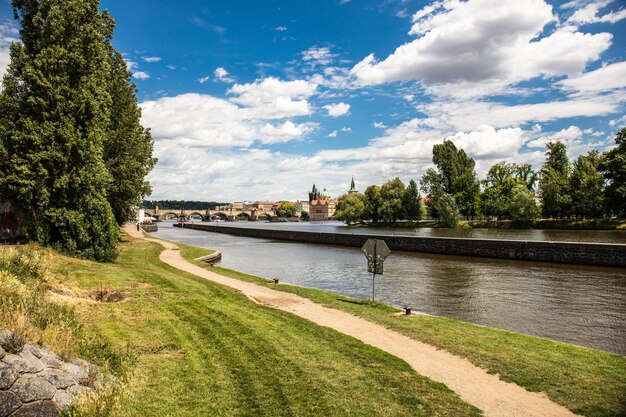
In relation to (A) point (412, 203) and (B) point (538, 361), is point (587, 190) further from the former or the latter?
(B) point (538, 361)

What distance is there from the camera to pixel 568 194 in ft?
260

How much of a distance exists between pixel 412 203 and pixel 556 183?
3082 centimetres

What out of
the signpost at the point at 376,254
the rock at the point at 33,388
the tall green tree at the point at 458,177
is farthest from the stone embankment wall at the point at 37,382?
the tall green tree at the point at 458,177

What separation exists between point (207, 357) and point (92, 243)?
16.3m

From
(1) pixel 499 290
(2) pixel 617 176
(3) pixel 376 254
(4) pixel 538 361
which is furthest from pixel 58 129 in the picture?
(2) pixel 617 176

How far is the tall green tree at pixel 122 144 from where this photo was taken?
33219mm

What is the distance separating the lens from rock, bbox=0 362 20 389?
5008mm

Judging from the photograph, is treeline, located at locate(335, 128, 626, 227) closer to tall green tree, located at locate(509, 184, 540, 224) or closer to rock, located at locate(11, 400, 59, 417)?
tall green tree, located at locate(509, 184, 540, 224)

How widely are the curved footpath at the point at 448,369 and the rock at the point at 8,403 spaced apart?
6646 millimetres

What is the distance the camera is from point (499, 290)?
23.0m

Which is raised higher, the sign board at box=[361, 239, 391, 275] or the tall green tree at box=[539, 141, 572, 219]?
the tall green tree at box=[539, 141, 572, 219]

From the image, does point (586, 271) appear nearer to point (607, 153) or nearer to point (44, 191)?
point (44, 191)

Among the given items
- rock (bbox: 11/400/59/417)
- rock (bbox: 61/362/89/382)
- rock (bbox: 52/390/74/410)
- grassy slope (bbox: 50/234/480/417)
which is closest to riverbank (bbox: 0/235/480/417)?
grassy slope (bbox: 50/234/480/417)

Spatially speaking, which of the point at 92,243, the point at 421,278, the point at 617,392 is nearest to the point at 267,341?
the point at 617,392
